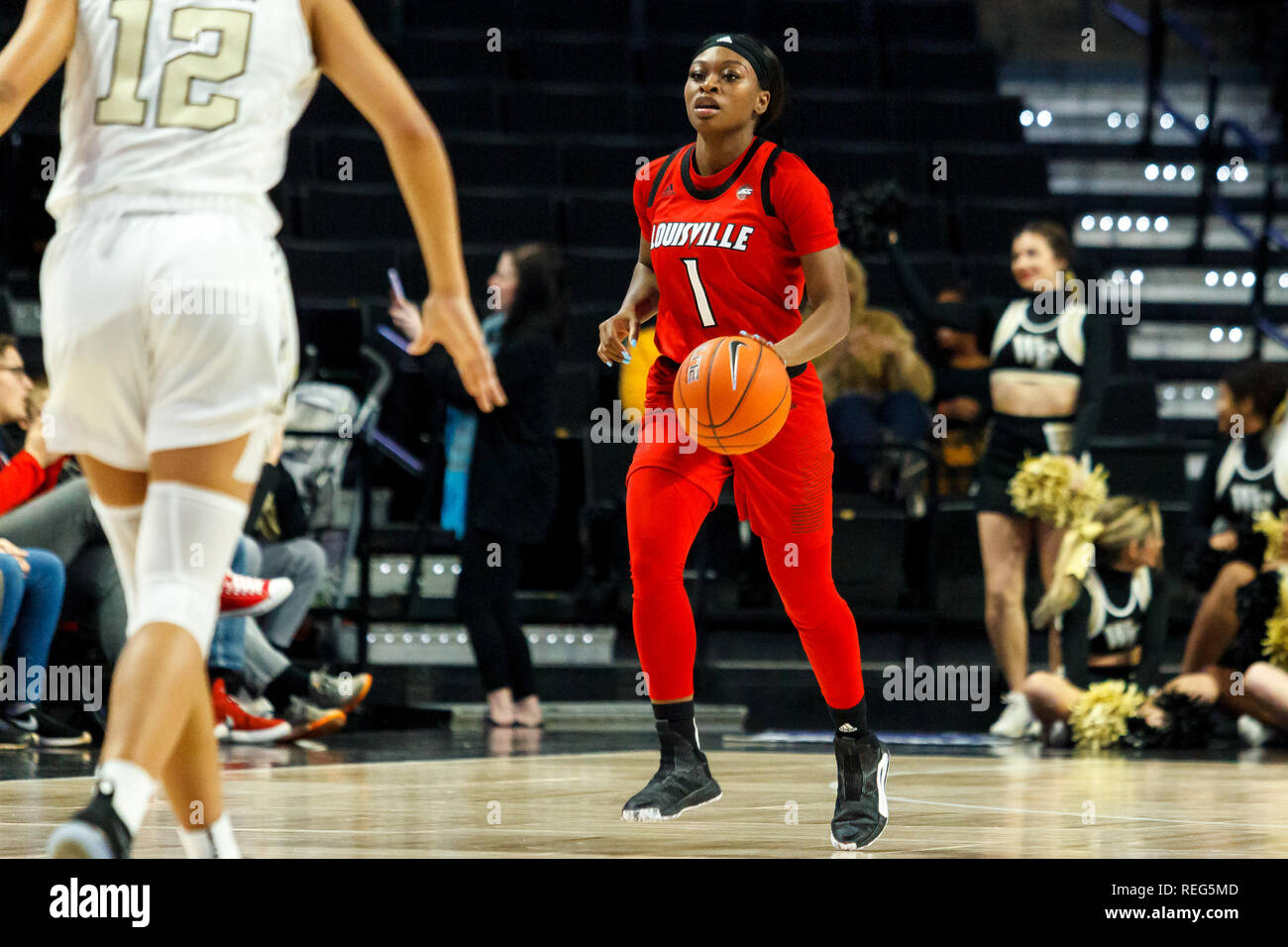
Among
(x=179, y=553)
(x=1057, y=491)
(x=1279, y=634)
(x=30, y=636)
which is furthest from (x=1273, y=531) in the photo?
(x=179, y=553)

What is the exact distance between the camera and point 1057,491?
6766 mm

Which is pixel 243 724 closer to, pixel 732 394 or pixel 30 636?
pixel 30 636

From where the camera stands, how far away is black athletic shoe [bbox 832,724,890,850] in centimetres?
362

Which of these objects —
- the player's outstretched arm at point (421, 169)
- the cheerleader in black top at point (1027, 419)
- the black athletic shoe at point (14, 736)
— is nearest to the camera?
the player's outstretched arm at point (421, 169)

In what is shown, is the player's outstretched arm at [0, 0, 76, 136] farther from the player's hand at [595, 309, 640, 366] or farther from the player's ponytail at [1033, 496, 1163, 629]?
the player's ponytail at [1033, 496, 1163, 629]

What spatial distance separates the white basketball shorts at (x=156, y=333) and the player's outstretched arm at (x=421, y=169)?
0.24 metres

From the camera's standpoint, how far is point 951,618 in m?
7.76

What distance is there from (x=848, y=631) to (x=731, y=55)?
49.0 inches

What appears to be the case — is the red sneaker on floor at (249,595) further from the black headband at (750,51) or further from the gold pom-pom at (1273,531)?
the gold pom-pom at (1273,531)

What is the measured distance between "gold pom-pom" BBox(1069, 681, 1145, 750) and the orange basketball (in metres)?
3.29

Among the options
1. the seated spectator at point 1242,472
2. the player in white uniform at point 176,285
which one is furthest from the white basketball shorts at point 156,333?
the seated spectator at point 1242,472

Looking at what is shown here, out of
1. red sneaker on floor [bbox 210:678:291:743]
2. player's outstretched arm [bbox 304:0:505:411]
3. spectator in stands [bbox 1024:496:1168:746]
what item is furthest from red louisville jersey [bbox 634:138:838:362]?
spectator in stands [bbox 1024:496:1168:746]

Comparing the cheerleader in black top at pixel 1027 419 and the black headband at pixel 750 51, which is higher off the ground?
the black headband at pixel 750 51

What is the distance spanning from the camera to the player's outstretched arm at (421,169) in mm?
2586
